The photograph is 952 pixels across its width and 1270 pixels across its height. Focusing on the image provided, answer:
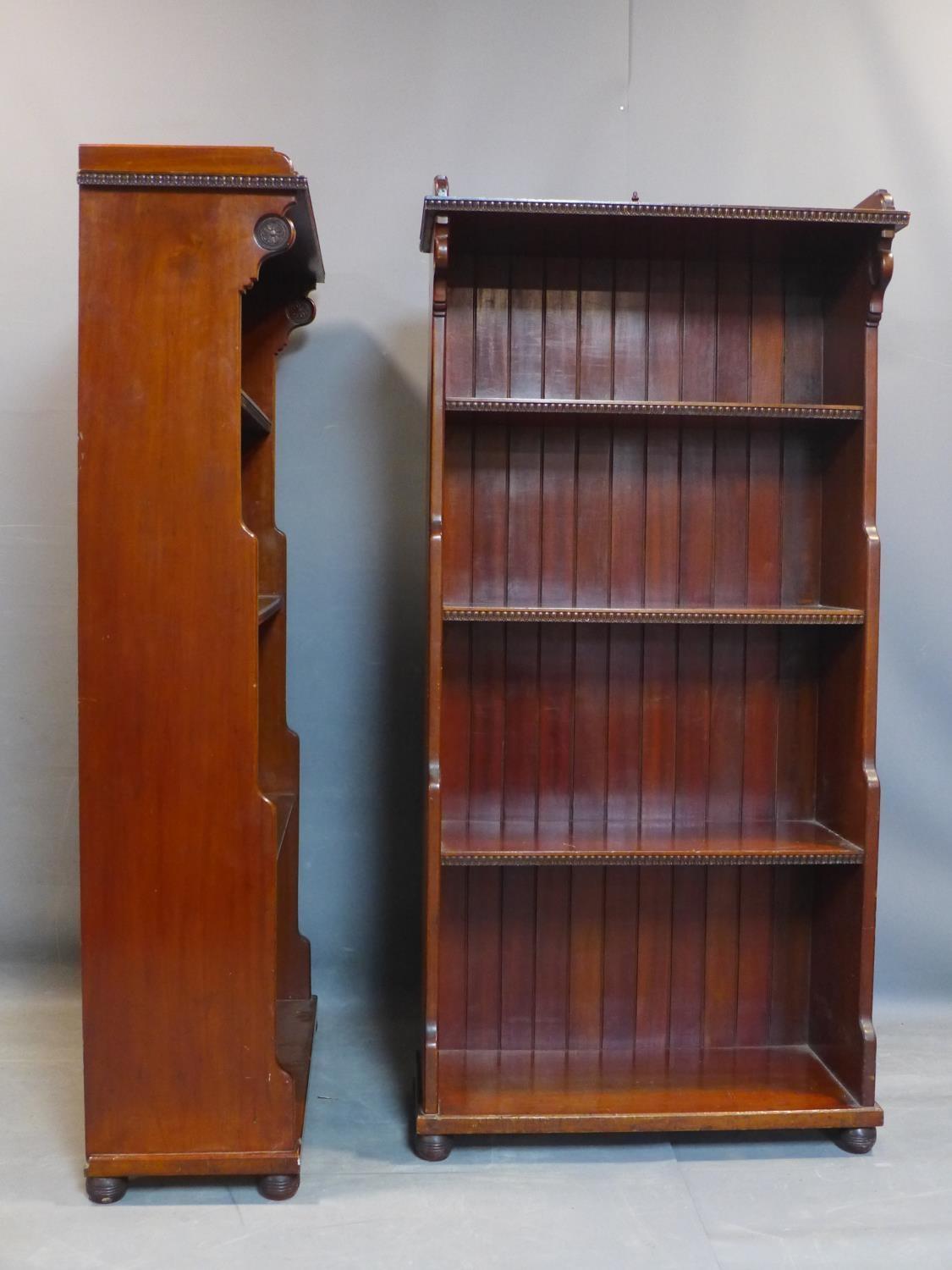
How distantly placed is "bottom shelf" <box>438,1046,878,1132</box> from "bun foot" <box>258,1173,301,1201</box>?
32 cm

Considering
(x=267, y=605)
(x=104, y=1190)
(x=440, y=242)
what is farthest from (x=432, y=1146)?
(x=440, y=242)

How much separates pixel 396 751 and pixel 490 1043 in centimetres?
80

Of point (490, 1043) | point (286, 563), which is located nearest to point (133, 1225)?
point (490, 1043)

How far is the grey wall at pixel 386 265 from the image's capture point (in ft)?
9.14

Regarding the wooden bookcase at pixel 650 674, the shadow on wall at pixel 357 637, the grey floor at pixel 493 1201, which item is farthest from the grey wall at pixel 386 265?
the grey floor at pixel 493 1201

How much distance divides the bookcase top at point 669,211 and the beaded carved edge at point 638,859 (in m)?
1.33

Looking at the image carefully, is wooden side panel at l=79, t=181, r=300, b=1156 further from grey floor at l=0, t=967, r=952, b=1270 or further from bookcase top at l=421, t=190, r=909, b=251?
bookcase top at l=421, t=190, r=909, b=251

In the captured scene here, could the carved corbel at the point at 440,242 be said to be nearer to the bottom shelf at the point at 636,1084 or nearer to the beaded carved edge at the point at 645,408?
the beaded carved edge at the point at 645,408

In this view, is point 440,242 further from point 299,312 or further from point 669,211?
point 299,312

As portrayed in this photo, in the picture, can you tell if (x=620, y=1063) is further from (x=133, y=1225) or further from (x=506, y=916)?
(x=133, y=1225)

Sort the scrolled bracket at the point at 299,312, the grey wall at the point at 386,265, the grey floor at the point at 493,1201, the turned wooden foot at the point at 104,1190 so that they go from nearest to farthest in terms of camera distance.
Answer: the grey floor at the point at 493,1201, the turned wooden foot at the point at 104,1190, the scrolled bracket at the point at 299,312, the grey wall at the point at 386,265

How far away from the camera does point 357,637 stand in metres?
2.91

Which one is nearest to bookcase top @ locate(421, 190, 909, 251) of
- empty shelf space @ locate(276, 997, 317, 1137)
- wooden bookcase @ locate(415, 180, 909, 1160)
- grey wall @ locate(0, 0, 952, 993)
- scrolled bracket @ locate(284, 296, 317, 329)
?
wooden bookcase @ locate(415, 180, 909, 1160)

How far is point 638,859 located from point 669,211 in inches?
53.4
